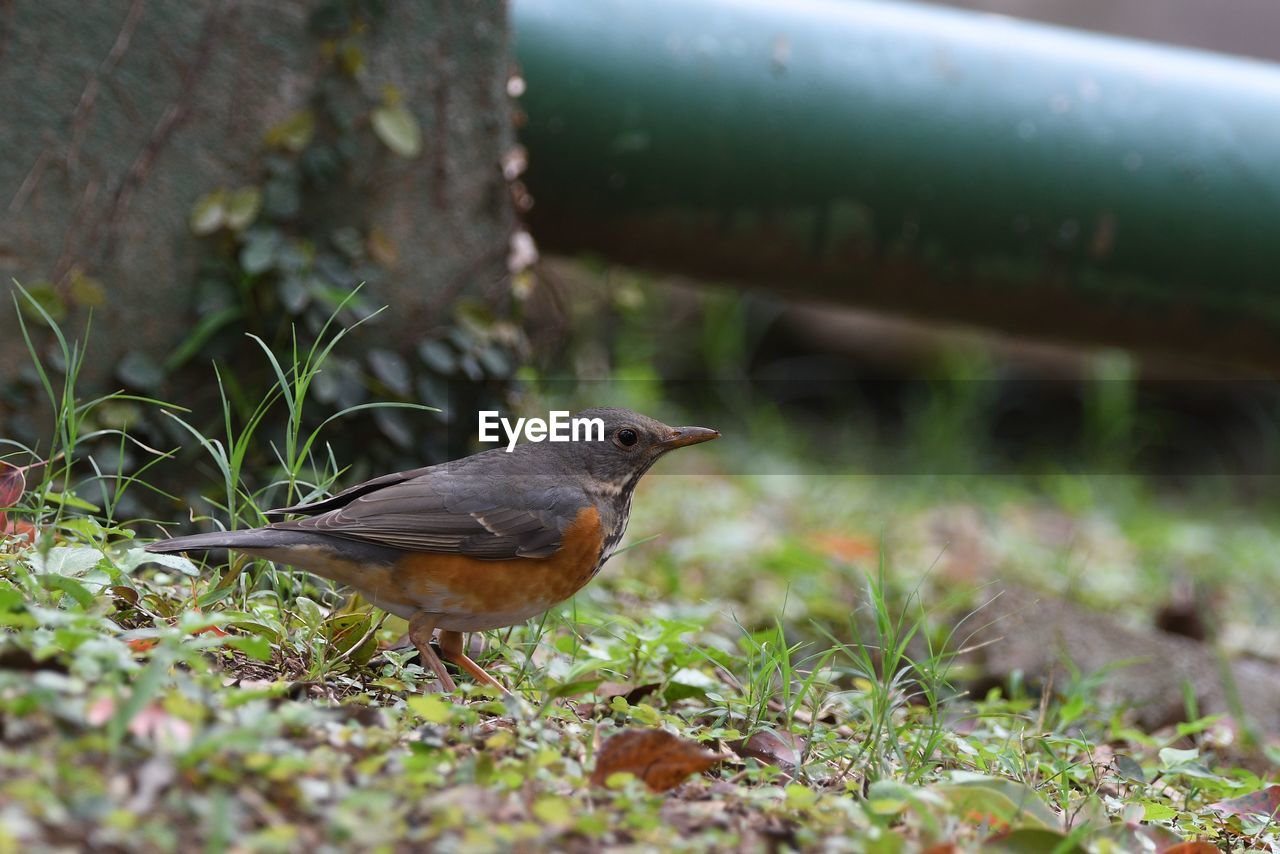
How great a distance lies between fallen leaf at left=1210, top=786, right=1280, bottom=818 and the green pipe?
273cm

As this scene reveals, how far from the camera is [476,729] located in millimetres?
3100

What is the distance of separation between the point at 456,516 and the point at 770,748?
1064 millimetres

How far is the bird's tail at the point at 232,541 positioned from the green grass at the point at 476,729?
194 mm

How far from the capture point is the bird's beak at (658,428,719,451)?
12.6 feet

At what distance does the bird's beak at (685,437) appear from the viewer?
152 inches

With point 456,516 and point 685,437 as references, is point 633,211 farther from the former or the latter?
point 456,516

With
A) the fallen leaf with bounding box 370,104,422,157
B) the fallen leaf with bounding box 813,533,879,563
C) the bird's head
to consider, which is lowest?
the fallen leaf with bounding box 813,533,879,563

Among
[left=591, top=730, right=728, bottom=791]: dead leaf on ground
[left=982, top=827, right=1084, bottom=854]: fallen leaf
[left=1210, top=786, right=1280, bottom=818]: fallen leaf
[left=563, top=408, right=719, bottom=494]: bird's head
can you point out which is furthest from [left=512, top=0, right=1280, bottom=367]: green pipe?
[left=982, top=827, right=1084, bottom=854]: fallen leaf

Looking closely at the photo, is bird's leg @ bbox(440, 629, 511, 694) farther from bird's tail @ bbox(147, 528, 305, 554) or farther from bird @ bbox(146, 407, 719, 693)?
bird's tail @ bbox(147, 528, 305, 554)

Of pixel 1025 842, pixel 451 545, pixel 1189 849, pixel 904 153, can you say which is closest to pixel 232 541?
pixel 451 545

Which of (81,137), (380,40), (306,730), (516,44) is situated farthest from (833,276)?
(306,730)

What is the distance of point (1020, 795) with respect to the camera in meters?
3.00

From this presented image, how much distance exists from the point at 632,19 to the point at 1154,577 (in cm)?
415

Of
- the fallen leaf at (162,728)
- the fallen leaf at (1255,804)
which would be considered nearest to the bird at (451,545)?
the fallen leaf at (162,728)
